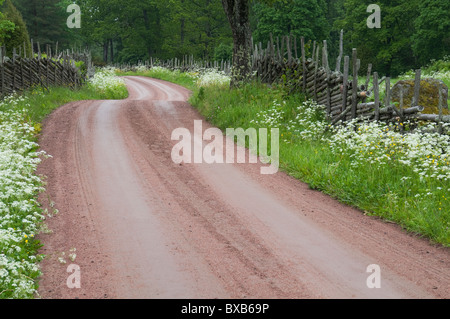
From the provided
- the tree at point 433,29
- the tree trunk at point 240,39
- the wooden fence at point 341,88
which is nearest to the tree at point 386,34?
the tree at point 433,29

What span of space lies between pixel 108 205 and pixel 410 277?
476 centimetres

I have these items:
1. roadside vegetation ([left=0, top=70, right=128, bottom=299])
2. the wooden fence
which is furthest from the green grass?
the wooden fence

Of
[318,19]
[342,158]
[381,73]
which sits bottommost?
[342,158]

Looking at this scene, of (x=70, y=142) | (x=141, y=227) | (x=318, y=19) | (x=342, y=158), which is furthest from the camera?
(x=318, y=19)

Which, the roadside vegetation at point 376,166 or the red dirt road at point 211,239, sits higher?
the roadside vegetation at point 376,166

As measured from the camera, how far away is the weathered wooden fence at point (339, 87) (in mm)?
9203

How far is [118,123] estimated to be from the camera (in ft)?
44.8

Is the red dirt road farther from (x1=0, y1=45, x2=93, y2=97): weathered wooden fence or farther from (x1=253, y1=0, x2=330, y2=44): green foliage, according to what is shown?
(x1=253, y1=0, x2=330, y2=44): green foliage

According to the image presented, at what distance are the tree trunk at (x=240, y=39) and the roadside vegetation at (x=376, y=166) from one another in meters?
4.67

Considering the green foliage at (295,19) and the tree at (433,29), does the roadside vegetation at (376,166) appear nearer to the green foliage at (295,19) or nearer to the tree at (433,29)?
the tree at (433,29)

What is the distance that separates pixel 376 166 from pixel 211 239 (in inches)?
154

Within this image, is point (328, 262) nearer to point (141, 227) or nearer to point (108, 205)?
point (141, 227)

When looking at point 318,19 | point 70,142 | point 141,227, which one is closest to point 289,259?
point 141,227

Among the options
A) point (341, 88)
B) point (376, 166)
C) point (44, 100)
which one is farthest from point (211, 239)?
point (44, 100)
